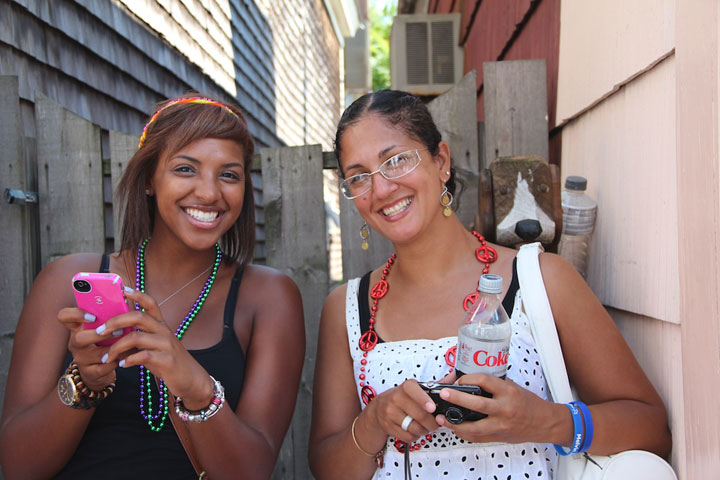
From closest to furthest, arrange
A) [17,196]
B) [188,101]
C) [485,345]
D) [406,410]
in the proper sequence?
[485,345], [406,410], [188,101], [17,196]

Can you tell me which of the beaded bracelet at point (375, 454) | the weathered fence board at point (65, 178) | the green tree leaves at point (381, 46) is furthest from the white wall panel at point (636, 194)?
the green tree leaves at point (381, 46)

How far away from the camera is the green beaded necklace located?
197 cm

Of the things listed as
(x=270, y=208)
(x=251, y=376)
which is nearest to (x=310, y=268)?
(x=270, y=208)

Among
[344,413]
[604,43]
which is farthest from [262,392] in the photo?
[604,43]

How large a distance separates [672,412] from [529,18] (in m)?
2.55

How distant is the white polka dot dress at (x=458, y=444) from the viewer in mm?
1707

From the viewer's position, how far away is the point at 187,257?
2.32 metres

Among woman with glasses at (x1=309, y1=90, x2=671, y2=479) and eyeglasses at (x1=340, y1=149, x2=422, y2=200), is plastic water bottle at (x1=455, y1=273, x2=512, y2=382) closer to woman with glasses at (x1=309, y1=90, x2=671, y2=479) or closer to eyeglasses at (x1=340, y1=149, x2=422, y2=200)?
woman with glasses at (x1=309, y1=90, x2=671, y2=479)

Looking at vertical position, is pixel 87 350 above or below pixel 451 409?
above

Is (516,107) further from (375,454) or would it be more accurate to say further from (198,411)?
(198,411)

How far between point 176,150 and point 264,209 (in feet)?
2.43

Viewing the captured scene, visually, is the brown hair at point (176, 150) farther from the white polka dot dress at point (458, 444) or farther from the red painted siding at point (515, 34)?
the red painted siding at point (515, 34)

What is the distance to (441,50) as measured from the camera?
666 centimetres

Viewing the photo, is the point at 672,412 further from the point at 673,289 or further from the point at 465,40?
the point at 465,40
